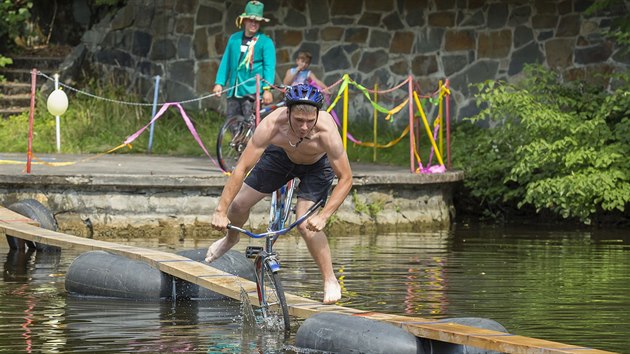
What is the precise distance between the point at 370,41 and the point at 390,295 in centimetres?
1127

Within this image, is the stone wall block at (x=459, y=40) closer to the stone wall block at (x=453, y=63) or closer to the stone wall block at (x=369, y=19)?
the stone wall block at (x=453, y=63)

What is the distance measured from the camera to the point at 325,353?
31.9 feet

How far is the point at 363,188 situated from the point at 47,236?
507cm

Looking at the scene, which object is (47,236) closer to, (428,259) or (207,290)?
(207,290)

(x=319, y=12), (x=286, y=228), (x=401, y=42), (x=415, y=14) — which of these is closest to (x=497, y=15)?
(x=415, y=14)

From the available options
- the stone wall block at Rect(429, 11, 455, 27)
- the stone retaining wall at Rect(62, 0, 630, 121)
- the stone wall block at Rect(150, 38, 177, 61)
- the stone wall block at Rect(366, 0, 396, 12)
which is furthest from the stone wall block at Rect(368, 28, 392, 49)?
the stone wall block at Rect(150, 38, 177, 61)

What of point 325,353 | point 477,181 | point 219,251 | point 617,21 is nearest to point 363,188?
point 477,181

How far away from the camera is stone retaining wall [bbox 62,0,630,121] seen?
22.1 meters

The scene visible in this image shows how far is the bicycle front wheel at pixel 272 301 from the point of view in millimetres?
10281

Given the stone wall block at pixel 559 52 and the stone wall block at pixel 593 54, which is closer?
the stone wall block at pixel 593 54

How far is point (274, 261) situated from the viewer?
10242 mm

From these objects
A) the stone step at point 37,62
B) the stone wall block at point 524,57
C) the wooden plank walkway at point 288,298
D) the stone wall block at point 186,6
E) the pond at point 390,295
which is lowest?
the pond at point 390,295

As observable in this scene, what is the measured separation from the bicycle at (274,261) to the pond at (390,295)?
172 millimetres

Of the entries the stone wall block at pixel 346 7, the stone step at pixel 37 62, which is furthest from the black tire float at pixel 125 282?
the stone step at pixel 37 62
